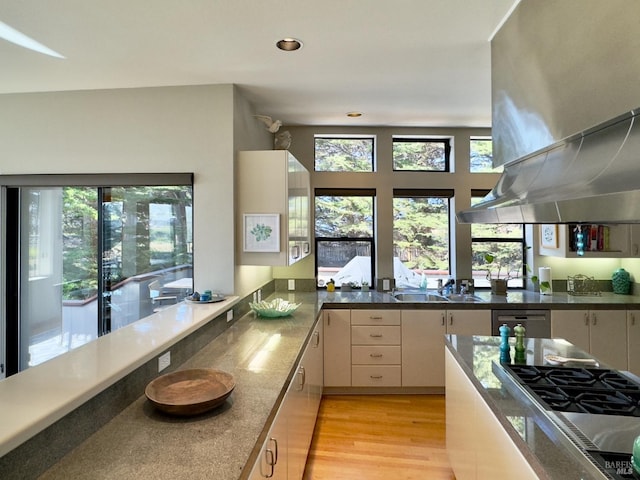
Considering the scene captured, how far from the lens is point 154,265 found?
3.08 metres

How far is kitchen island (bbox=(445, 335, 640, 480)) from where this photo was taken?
110cm

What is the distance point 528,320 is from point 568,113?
238cm

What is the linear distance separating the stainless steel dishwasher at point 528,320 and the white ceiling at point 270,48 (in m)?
1.96

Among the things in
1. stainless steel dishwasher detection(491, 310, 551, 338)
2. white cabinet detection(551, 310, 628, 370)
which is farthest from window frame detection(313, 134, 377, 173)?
white cabinet detection(551, 310, 628, 370)

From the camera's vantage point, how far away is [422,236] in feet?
14.4

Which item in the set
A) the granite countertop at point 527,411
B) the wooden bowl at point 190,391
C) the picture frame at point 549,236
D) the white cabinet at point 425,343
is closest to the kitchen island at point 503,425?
the granite countertop at point 527,411

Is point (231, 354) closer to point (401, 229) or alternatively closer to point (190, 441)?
point (190, 441)

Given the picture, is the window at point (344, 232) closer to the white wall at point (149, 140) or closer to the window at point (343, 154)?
the window at point (343, 154)

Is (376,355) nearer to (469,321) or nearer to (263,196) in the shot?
(469,321)

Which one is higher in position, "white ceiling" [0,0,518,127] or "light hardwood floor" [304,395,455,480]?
"white ceiling" [0,0,518,127]

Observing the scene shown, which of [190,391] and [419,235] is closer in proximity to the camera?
[190,391]

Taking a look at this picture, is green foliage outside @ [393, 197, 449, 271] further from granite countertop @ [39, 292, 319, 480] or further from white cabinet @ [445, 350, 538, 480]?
granite countertop @ [39, 292, 319, 480]

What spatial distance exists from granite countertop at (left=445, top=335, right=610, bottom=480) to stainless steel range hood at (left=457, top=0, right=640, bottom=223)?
70cm

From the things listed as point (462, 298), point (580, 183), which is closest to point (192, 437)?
point (580, 183)
